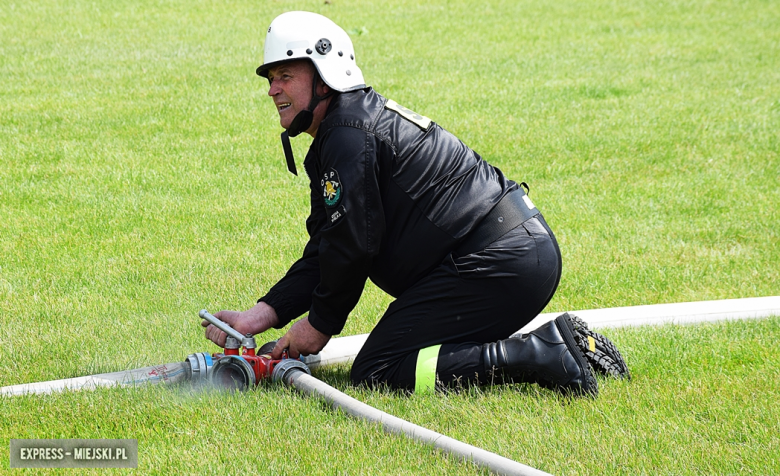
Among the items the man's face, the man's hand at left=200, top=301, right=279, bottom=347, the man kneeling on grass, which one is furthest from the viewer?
the man's hand at left=200, top=301, right=279, bottom=347

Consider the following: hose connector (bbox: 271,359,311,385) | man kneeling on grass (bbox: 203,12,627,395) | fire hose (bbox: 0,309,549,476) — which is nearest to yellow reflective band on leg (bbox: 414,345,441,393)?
man kneeling on grass (bbox: 203,12,627,395)

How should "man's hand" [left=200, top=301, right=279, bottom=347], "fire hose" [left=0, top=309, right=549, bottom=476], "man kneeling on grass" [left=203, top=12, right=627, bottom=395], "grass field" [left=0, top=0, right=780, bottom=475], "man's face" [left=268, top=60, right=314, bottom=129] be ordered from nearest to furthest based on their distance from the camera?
"grass field" [left=0, top=0, right=780, bottom=475] → "fire hose" [left=0, top=309, right=549, bottom=476] → "man kneeling on grass" [left=203, top=12, right=627, bottom=395] → "man's face" [left=268, top=60, right=314, bottom=129] → "man's hand" [left=200, top=301, right=279, bottom=347]

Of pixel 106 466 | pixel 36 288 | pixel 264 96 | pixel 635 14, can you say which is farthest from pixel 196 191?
pixel 635 14

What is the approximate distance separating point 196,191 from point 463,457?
17.3 ft

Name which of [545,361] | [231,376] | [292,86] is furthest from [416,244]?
[231,376]

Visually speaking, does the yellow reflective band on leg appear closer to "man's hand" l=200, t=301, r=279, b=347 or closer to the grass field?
the grass field

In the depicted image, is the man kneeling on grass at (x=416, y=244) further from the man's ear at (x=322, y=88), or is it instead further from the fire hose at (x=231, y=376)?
the fire hose at (x=231, y=376)

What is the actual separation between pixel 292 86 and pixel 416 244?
958 millimetres

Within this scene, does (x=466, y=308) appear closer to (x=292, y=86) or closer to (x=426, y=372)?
(x=426, y=372)

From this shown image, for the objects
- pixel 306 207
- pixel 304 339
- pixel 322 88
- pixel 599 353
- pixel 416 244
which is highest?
pixel 322 88

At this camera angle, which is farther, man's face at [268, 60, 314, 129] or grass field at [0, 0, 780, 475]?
man's face at [268, 60, 314, 129]

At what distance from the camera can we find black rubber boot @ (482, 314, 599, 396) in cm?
416

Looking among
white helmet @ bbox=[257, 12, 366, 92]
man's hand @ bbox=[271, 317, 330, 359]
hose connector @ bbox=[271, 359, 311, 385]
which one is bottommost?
hose connector @ bbox=[271, 359, 311, 385]

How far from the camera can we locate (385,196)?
14.0 ft
